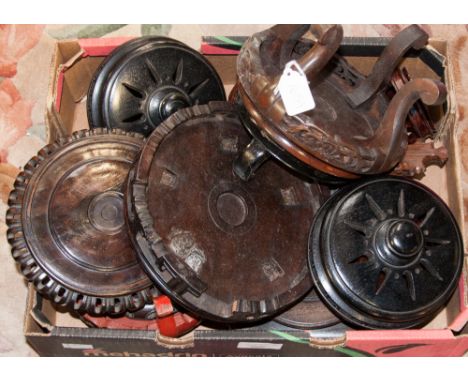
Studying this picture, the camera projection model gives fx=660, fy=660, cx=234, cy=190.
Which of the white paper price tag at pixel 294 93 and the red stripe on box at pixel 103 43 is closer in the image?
the white paper price tag at pixel 294 93

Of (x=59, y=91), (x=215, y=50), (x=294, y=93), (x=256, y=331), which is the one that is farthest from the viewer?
(x=215, y=50)

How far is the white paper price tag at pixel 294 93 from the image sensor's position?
1564 millimetres

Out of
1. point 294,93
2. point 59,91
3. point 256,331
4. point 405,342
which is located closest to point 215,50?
point 59,91

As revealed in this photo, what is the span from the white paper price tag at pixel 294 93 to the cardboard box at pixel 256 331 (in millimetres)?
659

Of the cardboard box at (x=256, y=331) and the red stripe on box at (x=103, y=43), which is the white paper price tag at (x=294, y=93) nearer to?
the cardboard box at (x=256, y=331)

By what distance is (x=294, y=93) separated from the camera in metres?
1.57

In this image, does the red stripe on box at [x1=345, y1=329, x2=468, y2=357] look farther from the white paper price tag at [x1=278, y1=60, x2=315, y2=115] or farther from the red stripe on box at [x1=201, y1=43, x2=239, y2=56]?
the red stripe on box at [x1=201, y1=43, x2=239, y2=56]

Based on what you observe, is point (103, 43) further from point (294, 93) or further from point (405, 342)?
point (405, 342)

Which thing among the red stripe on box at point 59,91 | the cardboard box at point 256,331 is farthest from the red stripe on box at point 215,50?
the red stripe on box at point 59,91

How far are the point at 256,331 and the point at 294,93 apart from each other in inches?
27.6

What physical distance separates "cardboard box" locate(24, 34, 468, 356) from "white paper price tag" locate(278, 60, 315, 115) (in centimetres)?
66

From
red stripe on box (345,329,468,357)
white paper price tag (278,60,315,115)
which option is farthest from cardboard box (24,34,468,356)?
white paper price tag (278,60,315,115)

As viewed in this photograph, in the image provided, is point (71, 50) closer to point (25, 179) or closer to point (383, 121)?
point (25, 179)

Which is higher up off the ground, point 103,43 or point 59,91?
point 103,43
